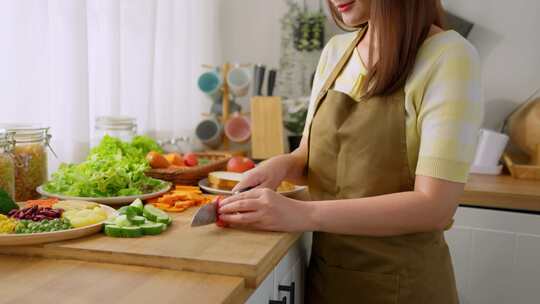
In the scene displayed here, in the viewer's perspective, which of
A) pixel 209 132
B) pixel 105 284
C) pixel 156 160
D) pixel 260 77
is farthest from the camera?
pixel 260 77

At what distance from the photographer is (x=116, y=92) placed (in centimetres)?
169

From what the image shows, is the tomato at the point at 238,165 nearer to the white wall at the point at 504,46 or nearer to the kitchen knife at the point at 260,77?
the kitchen knife at the point at 260,77

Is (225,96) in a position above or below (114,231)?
above

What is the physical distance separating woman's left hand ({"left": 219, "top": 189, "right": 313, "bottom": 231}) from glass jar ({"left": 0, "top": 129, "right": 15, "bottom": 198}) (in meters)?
0.47

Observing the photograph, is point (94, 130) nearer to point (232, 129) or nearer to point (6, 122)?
point (6, 122)

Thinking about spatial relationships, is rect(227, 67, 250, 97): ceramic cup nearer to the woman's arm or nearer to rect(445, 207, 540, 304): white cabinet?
rect(445, 207, 540, 304): white cabinet

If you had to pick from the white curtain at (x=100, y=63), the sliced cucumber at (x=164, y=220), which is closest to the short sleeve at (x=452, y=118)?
the sliced cucumber at (x=164, y=220)

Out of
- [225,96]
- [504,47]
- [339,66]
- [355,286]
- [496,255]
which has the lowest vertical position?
[496,255]

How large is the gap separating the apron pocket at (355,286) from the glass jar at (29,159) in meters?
0.67

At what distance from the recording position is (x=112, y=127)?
5.08ft

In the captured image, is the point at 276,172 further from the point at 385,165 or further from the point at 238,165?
the point at 238,165

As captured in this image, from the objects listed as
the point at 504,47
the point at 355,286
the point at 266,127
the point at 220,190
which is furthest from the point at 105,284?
the point at 504,47

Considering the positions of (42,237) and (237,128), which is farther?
(237,128)

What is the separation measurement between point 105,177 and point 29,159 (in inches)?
6.8
